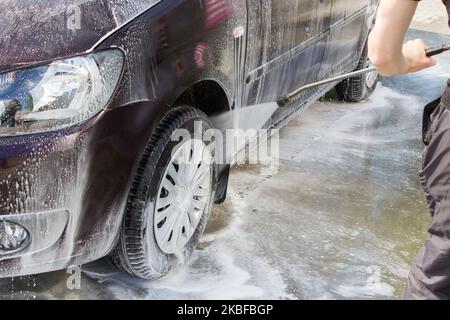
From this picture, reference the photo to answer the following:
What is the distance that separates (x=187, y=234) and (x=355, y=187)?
4.49 ft

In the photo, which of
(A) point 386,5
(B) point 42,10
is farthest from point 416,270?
(B) point 42,10

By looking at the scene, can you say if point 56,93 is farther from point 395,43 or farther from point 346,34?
point 346,34

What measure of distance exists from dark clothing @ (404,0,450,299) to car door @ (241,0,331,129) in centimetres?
122

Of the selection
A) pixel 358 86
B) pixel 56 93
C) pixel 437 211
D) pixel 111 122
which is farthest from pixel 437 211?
pixel 358 86

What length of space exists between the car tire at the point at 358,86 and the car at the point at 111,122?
2.49 meters

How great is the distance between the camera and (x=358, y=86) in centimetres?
518

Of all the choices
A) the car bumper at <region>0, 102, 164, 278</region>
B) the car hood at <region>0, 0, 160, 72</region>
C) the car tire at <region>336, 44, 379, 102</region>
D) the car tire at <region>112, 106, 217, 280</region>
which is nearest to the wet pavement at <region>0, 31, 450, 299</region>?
the car tire at <region>112, 106, 217, 280</region>

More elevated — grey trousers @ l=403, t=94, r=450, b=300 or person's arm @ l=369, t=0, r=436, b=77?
person's arm @ l=369, t=0, r=436, b=77

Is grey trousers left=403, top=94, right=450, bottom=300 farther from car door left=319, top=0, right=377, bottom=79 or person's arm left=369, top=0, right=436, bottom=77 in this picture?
car door left=319, top=0, right=377, bottom=79

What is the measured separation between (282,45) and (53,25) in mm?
1411

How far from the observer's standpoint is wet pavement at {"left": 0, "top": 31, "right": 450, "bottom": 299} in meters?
2.66

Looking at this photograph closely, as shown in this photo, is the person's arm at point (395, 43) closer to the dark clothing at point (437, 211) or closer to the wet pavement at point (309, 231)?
the dark clothing at point (437, 211)

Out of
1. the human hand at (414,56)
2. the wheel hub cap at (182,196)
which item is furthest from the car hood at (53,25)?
the human hand at (414,56)

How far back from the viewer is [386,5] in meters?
1.54
